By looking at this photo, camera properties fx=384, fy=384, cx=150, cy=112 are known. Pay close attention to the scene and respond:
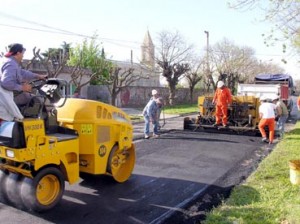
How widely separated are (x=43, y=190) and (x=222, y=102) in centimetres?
926

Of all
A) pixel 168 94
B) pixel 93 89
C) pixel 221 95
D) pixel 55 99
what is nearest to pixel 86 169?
pixel 55 99

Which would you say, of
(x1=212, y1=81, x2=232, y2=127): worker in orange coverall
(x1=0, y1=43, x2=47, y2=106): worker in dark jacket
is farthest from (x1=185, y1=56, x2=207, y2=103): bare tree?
(x1=0, y1=43, x2=47, y2=106): worker in dark jacket

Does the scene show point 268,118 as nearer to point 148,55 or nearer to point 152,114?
point 152,114

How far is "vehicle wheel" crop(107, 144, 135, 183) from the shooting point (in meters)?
6.40

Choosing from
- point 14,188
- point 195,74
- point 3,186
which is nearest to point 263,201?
point 14,188

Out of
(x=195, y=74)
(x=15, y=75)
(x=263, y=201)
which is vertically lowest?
(x=263, y=201)

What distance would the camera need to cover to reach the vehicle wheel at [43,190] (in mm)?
4965

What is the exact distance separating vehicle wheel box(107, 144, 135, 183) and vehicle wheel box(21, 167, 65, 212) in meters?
1.13

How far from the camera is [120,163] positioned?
22.5 ft

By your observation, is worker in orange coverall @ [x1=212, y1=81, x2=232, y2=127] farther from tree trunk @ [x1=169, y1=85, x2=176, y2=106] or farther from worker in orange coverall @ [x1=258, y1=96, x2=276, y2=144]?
tree trunk @ [x1=169, y1=85, x2=176, y2=106]

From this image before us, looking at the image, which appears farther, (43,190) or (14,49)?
(43,190)

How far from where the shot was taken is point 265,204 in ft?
18.0

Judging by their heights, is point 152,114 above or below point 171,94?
below

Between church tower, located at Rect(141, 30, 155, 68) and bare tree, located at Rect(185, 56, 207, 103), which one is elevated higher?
church tower, located at Rect(141, 30, 155, 68)
